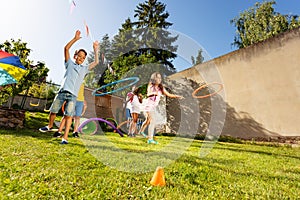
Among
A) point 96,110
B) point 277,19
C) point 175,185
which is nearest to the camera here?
point 175,185

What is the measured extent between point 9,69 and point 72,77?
12.9ft

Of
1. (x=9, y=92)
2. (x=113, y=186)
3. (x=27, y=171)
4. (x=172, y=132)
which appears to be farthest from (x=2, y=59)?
(x=172, y=132)

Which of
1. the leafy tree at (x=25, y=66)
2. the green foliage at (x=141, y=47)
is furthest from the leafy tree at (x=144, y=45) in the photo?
the leafy tree at (x=25, y=66)

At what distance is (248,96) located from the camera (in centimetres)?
939

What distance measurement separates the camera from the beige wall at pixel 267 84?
779 cm

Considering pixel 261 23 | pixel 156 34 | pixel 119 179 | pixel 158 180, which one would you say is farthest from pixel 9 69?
pixel 261 23

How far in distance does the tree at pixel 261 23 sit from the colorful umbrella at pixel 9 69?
958 inches

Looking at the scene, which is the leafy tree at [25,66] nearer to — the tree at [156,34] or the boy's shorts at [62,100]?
the boy's shorts at [62,100]

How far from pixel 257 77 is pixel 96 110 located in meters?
11.3

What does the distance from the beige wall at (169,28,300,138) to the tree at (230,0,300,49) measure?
15985 millimetres

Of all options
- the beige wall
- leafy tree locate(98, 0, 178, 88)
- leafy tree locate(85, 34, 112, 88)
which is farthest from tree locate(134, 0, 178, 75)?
the beige wall

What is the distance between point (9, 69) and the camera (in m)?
6.10

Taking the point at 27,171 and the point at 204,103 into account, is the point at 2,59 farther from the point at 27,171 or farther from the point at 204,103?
the point at 204,103

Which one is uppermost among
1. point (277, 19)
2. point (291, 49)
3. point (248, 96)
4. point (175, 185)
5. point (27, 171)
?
point (277, 19)
